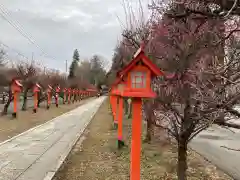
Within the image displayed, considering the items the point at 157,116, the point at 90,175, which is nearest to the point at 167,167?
the point at 90,175

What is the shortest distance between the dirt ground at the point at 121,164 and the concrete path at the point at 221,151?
49 cm

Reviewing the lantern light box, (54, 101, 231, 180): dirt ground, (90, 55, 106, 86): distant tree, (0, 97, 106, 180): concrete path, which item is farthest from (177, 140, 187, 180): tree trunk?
(90, 55, 106, 86): distant tree

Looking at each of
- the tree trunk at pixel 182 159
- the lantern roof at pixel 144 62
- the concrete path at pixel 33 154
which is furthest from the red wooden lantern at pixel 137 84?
the concrete path at pixel 33 154

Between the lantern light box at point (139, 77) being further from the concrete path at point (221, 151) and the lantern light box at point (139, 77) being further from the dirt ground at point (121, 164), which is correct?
the concrete path at point (221, 151)

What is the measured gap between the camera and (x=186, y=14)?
384cm

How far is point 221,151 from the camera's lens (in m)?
13.1

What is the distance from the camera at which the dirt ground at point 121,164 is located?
812 cm

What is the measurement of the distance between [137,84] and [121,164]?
3.99 metres

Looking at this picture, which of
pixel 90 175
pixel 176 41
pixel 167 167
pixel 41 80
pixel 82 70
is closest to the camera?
pixel 176 41

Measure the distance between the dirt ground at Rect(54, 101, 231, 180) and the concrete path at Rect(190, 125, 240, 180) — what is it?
1.62 ft

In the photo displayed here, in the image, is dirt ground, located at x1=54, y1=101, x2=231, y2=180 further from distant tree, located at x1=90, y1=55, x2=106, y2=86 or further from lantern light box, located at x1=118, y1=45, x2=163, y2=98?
distant tree, located at x1=90, y1=55, x2=106, y2=86

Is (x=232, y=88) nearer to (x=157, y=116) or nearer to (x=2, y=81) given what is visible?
(x=157, y=116)

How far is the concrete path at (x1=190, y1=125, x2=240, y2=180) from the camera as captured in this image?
10.1m

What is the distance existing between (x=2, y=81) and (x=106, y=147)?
13.0 meters
